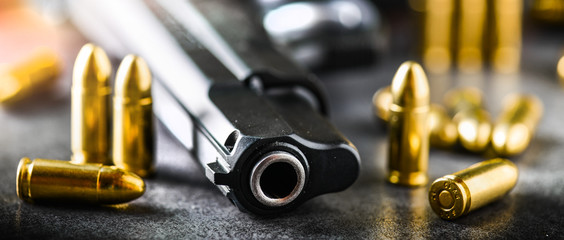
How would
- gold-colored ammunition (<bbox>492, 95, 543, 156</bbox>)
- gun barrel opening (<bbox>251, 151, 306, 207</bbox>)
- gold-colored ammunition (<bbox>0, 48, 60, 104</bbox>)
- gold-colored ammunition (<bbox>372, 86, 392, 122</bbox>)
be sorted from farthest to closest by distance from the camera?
gold-colored ammunition (<bbox>0, 48, 60, 104</bbox>)
gold-colored ammunition (<bbox>372, 86, 392, 122</bbox>)
gold-colored ammunition (<bbox>492, 95, 543, 156</bbox>)
gun barrel opening (<bbox>251, 151, 306, 207</bbox>)

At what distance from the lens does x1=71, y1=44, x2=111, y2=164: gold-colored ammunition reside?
80.1 inches

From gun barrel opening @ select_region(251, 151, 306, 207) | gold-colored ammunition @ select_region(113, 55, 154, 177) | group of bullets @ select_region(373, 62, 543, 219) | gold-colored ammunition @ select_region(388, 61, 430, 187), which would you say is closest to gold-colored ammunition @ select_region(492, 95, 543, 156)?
group of bullets @ select_region(373, 62, 543, 219)

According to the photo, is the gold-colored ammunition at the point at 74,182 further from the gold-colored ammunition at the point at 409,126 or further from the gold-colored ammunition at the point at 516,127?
the gold-colored ammunition at the point at 516,127

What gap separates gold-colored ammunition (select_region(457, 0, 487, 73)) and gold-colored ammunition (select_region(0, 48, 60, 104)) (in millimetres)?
1847

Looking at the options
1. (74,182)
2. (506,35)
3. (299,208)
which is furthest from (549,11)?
(74,182)

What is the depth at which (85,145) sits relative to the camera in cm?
206

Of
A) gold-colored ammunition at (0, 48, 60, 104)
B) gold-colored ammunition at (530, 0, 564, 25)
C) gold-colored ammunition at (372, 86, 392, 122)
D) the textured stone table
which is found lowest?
the textured stone table

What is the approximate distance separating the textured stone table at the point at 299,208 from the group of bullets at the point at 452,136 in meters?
0.05

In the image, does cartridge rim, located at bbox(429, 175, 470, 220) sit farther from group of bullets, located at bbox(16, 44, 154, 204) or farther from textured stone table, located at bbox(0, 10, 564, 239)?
group of bullets, located at bbox(16, 44, 154, 204)

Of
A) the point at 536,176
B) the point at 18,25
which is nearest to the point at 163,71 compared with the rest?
the point at 536,176

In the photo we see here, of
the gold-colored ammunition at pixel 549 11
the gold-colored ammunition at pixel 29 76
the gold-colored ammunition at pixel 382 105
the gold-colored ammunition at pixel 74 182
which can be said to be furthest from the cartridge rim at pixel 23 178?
the gold-colored ammunition at pixel 549 11

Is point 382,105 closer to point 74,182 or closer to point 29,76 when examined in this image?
point 74,182

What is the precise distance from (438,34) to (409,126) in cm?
140

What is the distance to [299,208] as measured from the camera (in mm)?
1854
